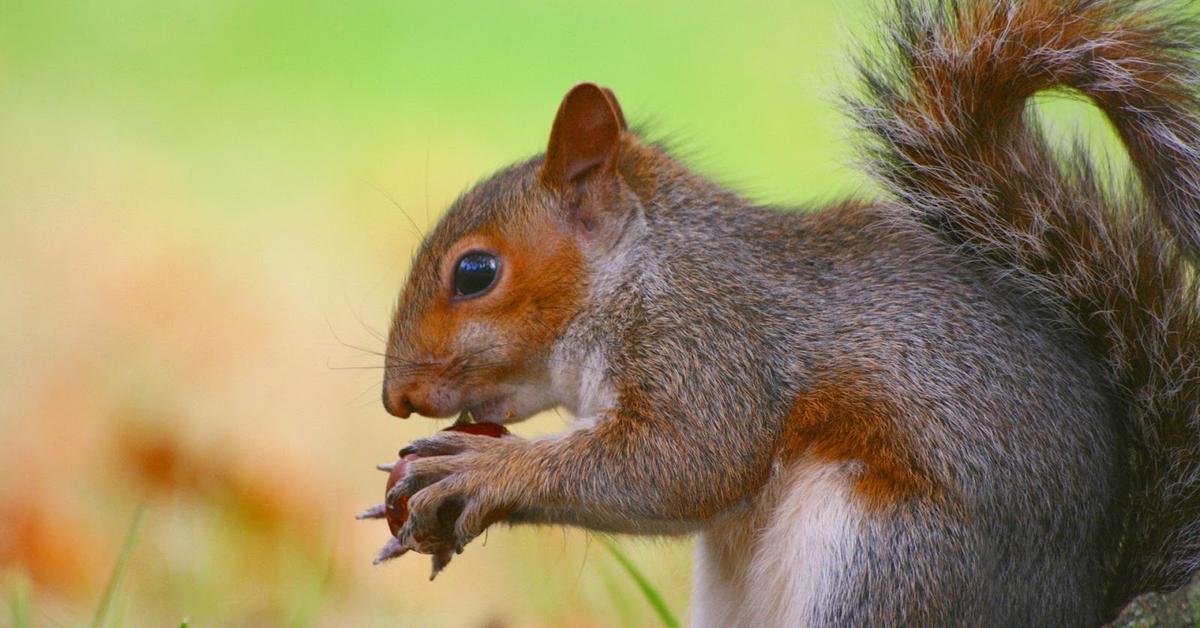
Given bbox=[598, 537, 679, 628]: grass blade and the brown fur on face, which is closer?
the brown fur on face

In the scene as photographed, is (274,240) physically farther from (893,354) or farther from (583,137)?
(893,354)

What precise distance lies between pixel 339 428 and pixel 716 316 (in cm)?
178

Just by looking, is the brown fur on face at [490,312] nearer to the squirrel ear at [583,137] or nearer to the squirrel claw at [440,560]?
the squirrel ear at [583,137]

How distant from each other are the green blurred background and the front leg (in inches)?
8.3

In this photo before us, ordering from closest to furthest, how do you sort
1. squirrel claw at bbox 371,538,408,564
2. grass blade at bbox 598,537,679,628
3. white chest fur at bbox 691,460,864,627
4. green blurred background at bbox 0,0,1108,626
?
white chest fur at bbox 691,460,864,627
squirrel claw at bbox 371,538,408,564
grass blade at bbox 598,537,679,628
green blurred background at bbox 0,0,1108,626

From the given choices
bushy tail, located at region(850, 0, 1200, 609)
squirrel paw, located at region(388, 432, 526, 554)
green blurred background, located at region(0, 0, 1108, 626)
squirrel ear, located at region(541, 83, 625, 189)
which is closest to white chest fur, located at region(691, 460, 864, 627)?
green blurred background, located at region(0, 0, 1108, 626)

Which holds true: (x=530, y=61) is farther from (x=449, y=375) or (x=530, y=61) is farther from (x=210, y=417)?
(x=449, y=375)

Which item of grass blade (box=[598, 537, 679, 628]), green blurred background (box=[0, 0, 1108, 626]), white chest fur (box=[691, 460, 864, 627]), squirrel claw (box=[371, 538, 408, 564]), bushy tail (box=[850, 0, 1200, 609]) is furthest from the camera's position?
green blurred background (box=[0, 0, 1108, 626])

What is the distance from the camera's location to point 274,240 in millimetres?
4477

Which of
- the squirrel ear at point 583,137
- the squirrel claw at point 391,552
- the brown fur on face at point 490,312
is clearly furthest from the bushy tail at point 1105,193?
the squirrel claw at point 391,552

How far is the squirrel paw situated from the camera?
2084 millimetres

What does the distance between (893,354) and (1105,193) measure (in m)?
0.40

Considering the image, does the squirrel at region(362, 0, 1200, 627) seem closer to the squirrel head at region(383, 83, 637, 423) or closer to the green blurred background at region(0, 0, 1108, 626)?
the squirrel head at region(383, 83, 637, 423)

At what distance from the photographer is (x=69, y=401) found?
357 centimetres
